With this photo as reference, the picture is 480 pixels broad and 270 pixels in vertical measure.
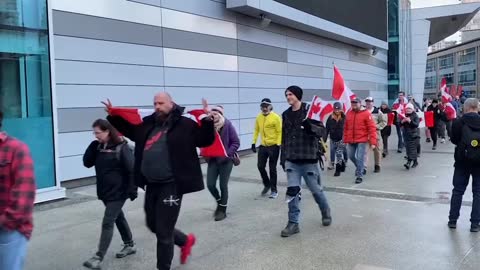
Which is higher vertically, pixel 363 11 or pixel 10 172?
Result: pixel 363 11

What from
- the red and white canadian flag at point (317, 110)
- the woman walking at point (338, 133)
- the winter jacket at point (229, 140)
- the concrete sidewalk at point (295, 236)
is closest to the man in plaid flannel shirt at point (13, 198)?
the concrete sidewalk at point (295, 236)

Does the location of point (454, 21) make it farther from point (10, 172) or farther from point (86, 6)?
point (10, 172)

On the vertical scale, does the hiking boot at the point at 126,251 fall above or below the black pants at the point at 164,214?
below

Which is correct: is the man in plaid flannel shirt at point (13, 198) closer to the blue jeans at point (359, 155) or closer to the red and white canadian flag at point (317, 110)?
the red and white canadian flag at point (317, 110)

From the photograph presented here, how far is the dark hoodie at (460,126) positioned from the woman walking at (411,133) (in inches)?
223

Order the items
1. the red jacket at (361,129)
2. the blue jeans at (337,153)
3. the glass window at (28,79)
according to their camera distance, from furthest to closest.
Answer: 1. the blue jeans at (337,153)
2. the red jacket at (361,129)
3. the glass window at (28,79)

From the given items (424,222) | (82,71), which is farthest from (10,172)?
(82,71)

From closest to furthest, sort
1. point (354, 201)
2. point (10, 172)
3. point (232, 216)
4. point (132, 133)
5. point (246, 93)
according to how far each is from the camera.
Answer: point (10, 172) < point (132, 133) < point (232, 216) < point (354, 201) < point (246, 93)

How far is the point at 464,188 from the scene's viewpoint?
6109 millimetres

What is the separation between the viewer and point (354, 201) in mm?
7996

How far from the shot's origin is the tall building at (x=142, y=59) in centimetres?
843

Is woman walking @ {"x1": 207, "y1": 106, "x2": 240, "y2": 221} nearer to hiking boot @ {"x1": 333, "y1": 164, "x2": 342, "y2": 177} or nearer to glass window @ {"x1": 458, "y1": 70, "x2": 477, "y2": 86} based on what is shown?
hiking boot @ {"x1": 333, "y1": 164, "x2": 342, "y2": 177}

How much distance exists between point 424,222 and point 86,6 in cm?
775

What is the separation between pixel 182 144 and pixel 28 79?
5.56m
